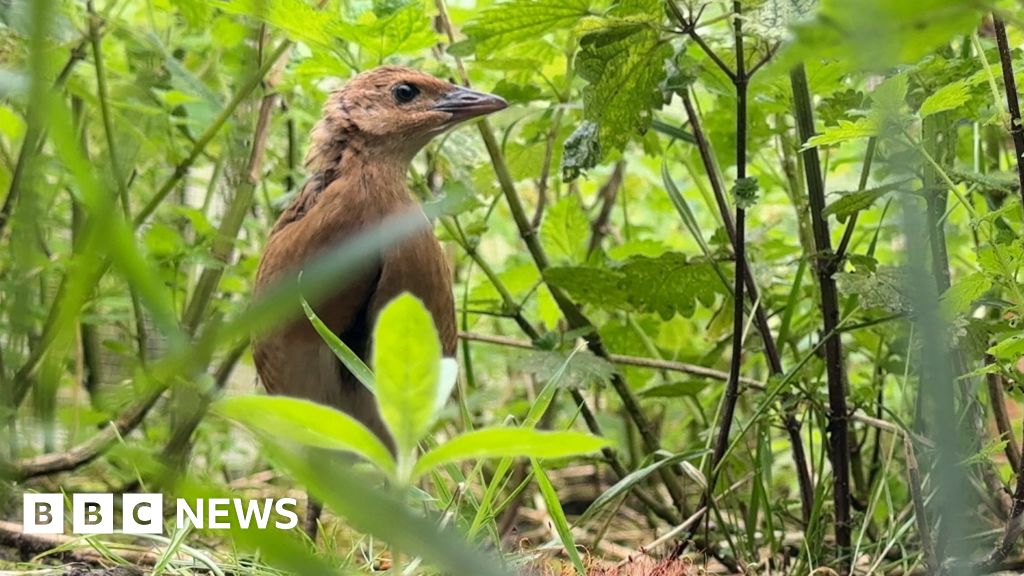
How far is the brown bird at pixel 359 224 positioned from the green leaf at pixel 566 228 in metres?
0.27

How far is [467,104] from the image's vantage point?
5.66 feet

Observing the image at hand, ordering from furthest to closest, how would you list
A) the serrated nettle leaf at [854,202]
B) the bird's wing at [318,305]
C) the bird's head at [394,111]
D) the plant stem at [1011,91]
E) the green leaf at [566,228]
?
1. the green leaf at [566,228]
2. the bird's head at [394,111]
3. the bird's wing at [318,305]
4. the serrated nettle leaf at [854,202]
5. the plant stem at [1011,91]

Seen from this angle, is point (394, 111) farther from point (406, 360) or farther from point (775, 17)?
point (406, 360)

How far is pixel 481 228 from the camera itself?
172 centimetres

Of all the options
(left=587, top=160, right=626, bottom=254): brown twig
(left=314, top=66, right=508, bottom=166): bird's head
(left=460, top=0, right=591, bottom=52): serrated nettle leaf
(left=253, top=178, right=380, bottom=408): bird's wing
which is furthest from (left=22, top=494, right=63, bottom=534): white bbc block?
(left=587, top=160, right=626, bottom=254): brown twig

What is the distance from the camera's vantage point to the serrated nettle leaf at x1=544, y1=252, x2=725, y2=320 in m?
1.51

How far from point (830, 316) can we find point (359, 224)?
710mm

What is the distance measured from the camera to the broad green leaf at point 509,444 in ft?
1.60

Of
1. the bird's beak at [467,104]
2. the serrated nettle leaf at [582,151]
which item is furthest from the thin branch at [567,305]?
the serrated nettle leaf at [582,151]

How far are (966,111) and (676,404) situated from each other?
1.38 metres

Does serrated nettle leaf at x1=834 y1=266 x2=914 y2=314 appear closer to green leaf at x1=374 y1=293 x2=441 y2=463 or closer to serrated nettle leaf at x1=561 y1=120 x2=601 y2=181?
serrated nettle leaf at x1=561 y1=120 x2=601 y2=181

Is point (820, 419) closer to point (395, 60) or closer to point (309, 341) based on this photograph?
point (309, 341)

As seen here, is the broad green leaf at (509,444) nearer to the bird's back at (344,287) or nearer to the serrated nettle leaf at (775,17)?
the serrated nettle leaf at (775,17)

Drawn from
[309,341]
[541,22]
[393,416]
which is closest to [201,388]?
[393,416]
